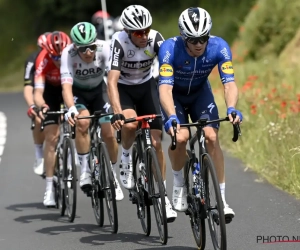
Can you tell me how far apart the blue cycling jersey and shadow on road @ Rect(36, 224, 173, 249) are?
4.93 ft

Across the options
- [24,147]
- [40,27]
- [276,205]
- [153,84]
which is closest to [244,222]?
[276,205]

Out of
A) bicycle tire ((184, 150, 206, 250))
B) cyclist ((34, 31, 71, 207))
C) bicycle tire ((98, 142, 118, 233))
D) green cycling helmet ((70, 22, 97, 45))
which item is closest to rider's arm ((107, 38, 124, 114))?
green cycling helmet ((70, 22, 97, 45))

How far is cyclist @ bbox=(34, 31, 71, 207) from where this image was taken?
11.5 m

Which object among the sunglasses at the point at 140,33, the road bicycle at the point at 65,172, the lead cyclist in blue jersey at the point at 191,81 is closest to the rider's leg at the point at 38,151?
the road bicycle at the point at 65,172

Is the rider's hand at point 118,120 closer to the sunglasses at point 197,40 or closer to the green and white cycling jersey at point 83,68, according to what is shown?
the sunglasses at point 197,40

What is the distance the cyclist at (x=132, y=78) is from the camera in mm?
9727

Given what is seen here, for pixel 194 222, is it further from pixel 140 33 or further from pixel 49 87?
pixel 49 87

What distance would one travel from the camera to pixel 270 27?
2270cm

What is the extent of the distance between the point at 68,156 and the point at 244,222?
2.22 m

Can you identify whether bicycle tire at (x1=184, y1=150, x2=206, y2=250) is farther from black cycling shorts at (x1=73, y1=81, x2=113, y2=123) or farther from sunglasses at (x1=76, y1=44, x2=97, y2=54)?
black cycling shorts at (x1=73, y1=81, x2=113, y2=123)

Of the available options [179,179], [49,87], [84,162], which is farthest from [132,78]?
[49,87]

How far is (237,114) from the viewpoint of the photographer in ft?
26.8

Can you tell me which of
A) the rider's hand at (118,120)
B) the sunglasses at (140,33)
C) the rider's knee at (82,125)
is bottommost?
the rider's hand at (118,120)

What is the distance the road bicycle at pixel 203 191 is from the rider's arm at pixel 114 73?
3.19 ft
